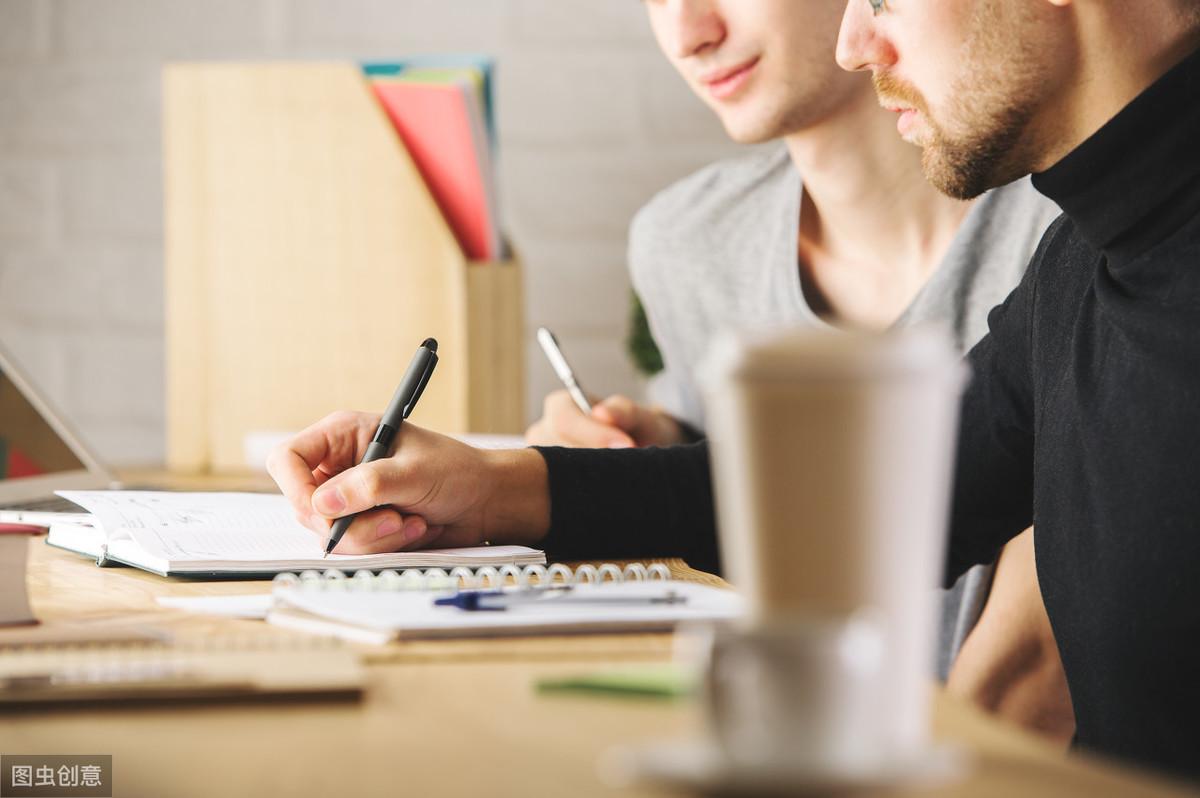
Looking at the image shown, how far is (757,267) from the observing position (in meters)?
1.63

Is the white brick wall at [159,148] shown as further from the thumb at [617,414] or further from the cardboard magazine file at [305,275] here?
the thumb at [617,414]

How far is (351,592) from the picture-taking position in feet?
2.16

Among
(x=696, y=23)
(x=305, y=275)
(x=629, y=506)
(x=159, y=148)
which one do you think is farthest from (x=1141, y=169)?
(x=159, y=148)

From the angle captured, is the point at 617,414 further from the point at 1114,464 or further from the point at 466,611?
the point at 466,611

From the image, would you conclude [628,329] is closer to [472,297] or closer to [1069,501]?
[472,297]

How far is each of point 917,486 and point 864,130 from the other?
48.9 inches

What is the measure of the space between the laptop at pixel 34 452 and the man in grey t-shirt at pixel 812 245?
1.54 feet

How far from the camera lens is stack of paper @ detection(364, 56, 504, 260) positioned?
162cm

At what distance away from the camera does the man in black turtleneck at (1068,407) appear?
75 cm

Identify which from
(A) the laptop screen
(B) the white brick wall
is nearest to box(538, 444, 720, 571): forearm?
(A) the laptop screen

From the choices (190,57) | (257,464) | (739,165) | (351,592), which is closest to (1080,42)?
(351,592)

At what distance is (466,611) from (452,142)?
3.65 feet
